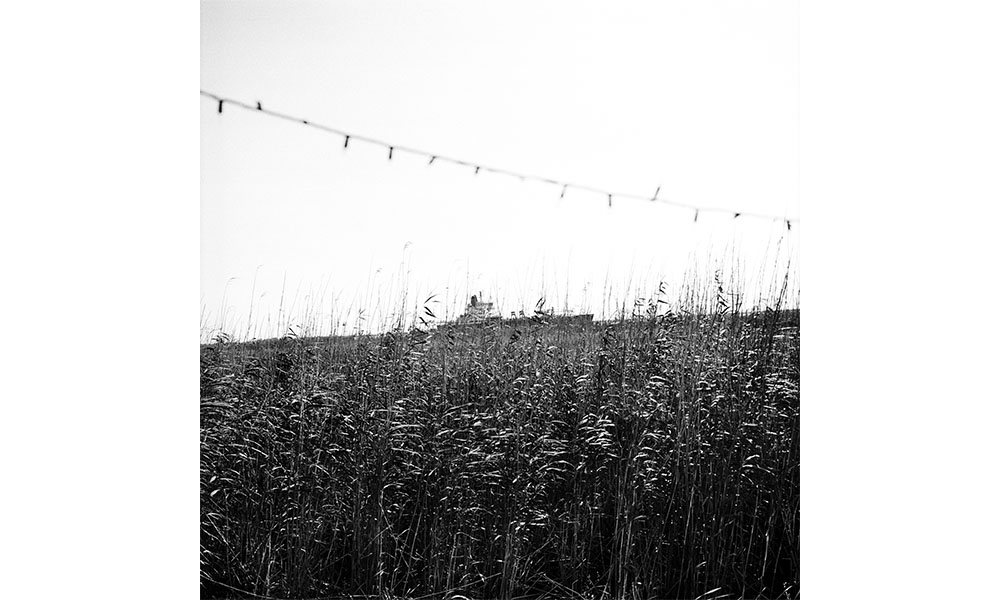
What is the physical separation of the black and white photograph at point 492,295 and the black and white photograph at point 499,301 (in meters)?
0.01

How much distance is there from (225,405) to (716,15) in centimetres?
273

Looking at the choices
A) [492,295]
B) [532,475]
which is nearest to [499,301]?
[492,295]

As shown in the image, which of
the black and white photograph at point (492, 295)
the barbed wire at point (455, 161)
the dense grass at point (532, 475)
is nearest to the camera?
the black and white photograph at point (492, 295)

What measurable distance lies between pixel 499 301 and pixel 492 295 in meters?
0.04

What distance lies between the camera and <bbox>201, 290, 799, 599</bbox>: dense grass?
305 centimetres

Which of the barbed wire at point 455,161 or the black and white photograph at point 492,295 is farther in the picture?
the barbed wire at point 455,161

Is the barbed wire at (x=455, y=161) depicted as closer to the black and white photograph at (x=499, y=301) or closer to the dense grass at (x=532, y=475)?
the black and white photograph at (x=499, y=301)

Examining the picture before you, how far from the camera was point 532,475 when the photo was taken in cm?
307

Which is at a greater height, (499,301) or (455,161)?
(455,161)

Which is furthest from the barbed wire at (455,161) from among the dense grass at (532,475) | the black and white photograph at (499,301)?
the dense grass at (532,475)

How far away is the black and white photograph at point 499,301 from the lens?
3061mm

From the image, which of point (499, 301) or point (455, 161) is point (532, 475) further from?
point (455, 161)
